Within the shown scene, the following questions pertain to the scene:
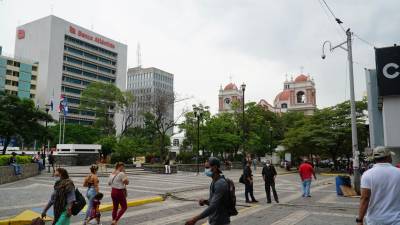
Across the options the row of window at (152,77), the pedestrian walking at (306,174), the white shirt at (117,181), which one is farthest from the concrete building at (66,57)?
the white shirt at (117,181)

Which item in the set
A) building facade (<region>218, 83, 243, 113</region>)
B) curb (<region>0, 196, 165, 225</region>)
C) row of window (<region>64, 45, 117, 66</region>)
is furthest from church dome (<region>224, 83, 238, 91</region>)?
curb (<region>0, 196, 165, 225</region>)

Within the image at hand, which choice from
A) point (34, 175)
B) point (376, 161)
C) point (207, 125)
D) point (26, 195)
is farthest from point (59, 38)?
point (376, 161)

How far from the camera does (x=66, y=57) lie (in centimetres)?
9669

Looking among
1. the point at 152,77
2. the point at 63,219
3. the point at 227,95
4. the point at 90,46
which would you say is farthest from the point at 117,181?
the point at 152,77

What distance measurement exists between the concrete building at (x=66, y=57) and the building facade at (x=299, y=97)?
48448mm

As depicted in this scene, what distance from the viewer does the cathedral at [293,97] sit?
95938mm

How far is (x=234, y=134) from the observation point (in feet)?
167

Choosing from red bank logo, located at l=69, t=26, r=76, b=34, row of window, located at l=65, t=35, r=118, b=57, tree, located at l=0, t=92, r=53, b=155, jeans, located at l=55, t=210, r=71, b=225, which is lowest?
jeans, located at l=55, t=210, r=71, b=225

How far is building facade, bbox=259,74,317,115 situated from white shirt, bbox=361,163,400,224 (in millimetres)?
91718

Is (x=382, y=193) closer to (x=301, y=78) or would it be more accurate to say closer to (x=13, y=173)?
(x=13, y=173)

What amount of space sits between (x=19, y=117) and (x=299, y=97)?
81838 millimetres

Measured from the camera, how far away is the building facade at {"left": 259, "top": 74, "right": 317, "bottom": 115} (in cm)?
9575

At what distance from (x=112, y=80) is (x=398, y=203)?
109m

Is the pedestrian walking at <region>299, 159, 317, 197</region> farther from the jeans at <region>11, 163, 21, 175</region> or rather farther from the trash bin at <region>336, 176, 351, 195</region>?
the jeans at <region>11, 163, 21, 175</region>
